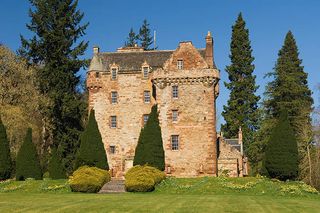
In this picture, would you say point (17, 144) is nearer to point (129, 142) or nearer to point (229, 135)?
point (129, 142)

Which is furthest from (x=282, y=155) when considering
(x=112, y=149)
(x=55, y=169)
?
(x=55, y=169)

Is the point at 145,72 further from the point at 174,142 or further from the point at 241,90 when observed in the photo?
the point at 241,90

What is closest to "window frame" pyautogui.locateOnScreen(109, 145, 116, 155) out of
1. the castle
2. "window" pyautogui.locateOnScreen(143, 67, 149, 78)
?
the castle

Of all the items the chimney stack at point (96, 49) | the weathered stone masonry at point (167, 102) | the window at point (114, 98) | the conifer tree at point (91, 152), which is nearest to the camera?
the conifer tree at point (91, 152)

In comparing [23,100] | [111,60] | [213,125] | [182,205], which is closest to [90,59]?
[111,60]

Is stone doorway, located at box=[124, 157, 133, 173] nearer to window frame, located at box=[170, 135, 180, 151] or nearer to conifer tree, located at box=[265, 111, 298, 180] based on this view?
window frame, located at box=[170, 135, 180, 151]

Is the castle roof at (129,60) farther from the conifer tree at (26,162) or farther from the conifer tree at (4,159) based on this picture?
the conifer tree at (4,159)

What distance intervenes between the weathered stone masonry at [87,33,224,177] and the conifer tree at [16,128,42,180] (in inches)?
359

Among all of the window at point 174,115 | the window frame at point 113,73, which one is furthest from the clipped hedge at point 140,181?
the window frame at point 113,73

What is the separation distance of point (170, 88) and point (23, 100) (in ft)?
47.2

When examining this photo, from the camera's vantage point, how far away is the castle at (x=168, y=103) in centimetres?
4409

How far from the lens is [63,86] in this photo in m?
50.8

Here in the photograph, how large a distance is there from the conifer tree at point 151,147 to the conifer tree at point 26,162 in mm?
8577

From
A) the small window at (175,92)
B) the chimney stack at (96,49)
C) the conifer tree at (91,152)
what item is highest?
the chimney stack at (96,49)
